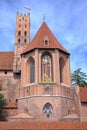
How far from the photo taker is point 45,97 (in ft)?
98.4

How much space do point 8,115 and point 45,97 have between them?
266 inches

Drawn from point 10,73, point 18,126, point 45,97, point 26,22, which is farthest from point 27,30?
point 18,126

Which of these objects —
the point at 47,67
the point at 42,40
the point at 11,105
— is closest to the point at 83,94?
the point at 47,67

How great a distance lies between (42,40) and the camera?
34219 millimetres

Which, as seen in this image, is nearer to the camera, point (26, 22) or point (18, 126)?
point (18, 126)

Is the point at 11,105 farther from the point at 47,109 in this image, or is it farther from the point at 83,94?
the point at 83,94

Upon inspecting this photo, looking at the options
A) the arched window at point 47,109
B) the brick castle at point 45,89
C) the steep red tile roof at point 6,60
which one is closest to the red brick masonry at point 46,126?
the brick castle at point 45,89

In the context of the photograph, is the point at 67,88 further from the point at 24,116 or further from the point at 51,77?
the point at 24,116

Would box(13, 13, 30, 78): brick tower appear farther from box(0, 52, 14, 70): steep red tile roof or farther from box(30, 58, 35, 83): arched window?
box(30, 58, 35, 83): arched window

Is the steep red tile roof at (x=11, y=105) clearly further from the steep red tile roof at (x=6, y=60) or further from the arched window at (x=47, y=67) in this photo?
the steep red tile roof at (x=6, y=60)

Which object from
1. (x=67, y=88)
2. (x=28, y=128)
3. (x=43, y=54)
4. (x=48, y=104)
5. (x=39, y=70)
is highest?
(x=43, y=54)

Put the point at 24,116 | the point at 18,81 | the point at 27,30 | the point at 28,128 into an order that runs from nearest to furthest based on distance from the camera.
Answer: the point at 28,128 < the point at 24,116 < the point at 18,81 < the point at 27,30

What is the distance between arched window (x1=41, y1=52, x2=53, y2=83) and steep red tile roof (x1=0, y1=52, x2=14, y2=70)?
8.58 meters

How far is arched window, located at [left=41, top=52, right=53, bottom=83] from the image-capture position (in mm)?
31516
